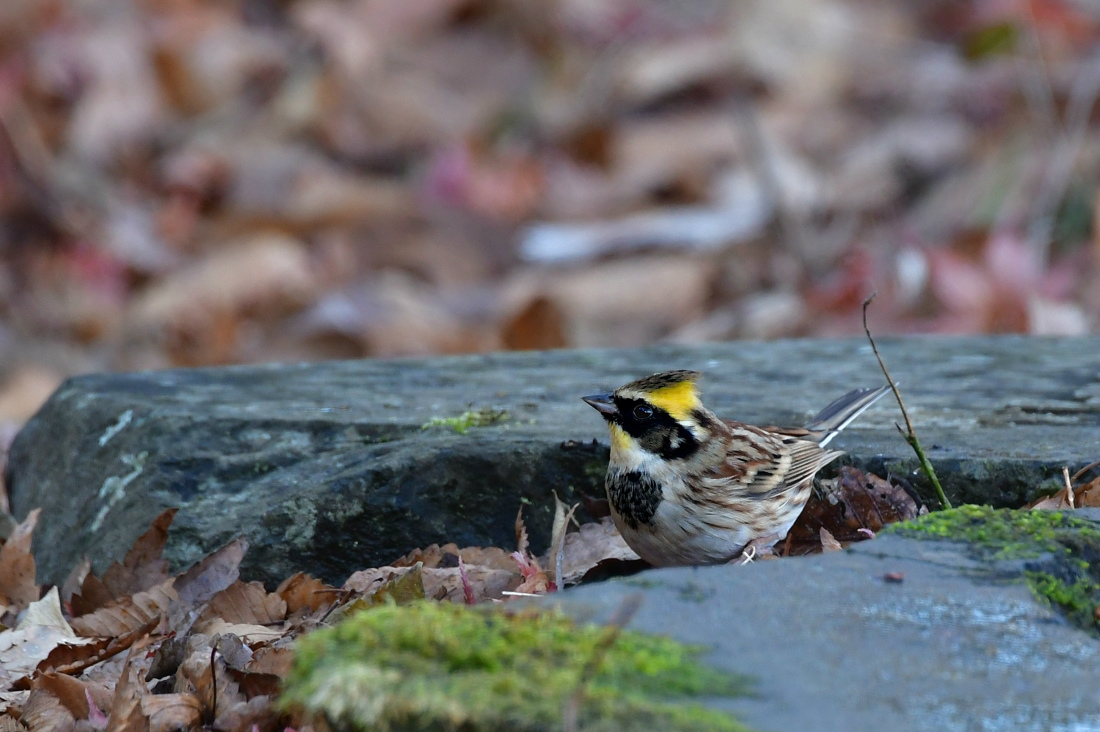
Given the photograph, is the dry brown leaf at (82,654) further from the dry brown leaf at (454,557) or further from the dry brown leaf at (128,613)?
the dry brown leaf at (454,557)

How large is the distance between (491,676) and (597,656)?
196mm

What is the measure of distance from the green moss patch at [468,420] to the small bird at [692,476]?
0.57m

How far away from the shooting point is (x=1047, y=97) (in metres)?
11.6

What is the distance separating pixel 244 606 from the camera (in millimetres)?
4305

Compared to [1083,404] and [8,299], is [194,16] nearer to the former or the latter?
[8,299]

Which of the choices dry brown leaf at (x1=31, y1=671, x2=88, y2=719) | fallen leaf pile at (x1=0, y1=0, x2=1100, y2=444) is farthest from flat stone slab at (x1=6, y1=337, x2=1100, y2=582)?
fallen leaf pile at (x1=0, y1=0, x2=1100, y2=444)

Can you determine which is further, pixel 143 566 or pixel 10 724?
pixel 143 566

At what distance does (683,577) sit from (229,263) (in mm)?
9293

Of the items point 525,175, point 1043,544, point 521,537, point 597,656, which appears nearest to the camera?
point 597,656

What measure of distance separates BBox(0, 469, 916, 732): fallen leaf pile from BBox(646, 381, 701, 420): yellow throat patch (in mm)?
478

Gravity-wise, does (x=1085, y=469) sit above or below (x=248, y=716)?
above

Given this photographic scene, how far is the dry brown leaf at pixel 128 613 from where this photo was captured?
14.5ft

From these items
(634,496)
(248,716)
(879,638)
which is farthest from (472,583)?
(879,638)

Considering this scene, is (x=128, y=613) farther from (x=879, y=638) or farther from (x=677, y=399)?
(x=879, y=638)
